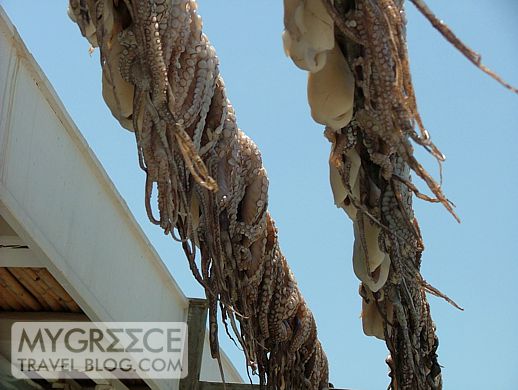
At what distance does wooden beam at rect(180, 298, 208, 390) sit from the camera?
3.81 m

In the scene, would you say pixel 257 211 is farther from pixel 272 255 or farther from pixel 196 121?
pixel 196 121

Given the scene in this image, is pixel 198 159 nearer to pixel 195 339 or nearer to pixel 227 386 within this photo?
pixel 227 386

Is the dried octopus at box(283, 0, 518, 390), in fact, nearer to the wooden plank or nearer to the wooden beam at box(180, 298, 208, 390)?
the wooden plank

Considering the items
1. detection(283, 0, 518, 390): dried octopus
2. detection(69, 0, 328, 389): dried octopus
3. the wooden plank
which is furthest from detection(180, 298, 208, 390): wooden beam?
detection(283, 0, 518, 390): dried octopus

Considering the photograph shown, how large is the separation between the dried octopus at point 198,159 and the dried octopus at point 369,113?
0.80 ft

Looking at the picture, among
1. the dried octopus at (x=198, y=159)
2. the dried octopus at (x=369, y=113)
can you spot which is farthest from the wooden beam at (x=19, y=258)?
the dried octopus at (x=369, y=113)

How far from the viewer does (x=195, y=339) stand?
3938 mm

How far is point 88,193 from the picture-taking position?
11.3 feet

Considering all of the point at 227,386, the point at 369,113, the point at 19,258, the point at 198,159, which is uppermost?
the point at 19,258

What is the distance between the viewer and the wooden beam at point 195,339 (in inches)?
150

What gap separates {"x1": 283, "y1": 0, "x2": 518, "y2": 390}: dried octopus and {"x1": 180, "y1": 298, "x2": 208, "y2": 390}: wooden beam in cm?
119

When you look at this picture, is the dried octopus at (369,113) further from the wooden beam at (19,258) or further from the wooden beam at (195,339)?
the wooden beam at (195,339)

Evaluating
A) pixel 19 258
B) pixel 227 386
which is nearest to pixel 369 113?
pixel 19 258

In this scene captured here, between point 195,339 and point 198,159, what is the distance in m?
2.11
